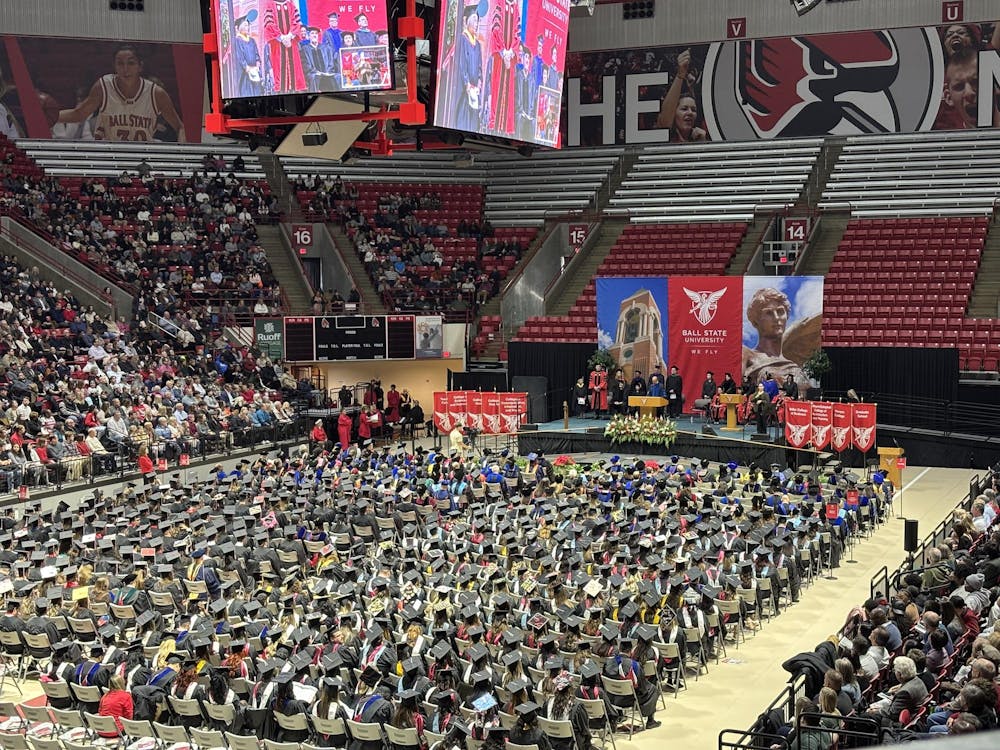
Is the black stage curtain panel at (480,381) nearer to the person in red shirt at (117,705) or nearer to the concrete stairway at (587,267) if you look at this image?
the concrete stairway at (587,267)

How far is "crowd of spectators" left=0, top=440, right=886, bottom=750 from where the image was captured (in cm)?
1363

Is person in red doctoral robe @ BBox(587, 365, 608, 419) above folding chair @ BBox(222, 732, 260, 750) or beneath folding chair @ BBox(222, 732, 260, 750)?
above

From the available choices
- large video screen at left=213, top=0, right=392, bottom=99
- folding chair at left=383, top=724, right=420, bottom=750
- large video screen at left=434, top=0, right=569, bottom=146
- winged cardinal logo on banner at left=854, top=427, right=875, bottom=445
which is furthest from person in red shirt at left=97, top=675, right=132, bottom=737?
winged cardinal logo on banner at left=854, top=427, right=875, bottom=445

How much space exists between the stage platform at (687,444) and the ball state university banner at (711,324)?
1808 millimetres

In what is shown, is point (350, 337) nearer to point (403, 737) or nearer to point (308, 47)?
point (308, 47)

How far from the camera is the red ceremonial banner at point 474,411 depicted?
1407 inches

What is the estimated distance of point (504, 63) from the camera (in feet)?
77.6

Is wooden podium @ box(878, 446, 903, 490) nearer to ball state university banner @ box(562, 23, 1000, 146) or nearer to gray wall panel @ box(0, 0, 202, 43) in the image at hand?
ball state university banner @ box(562, 23, 1000, 146)

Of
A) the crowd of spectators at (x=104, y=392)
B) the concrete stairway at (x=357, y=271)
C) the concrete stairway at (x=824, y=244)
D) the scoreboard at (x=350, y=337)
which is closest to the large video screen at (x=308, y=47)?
the crowd of spectators at (x=104, y=392)

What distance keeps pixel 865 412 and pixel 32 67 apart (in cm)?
3388

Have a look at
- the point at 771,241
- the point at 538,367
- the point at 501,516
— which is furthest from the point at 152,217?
the point at 501,516

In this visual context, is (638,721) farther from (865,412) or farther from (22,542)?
(865,412)

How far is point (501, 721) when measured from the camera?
1279 cm

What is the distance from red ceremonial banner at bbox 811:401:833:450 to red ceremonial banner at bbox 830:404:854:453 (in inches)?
4.8
